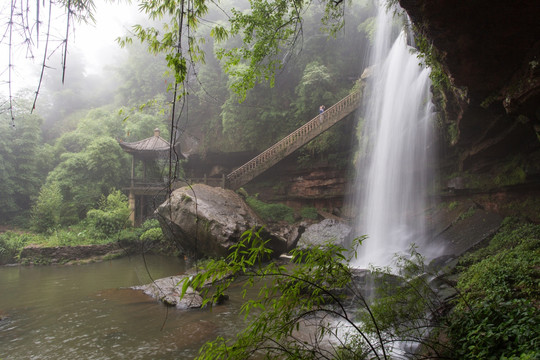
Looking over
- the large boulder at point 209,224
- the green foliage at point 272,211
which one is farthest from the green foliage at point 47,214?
the green foliage at point 272,211

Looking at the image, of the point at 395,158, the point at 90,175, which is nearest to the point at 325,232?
the point at 395,158

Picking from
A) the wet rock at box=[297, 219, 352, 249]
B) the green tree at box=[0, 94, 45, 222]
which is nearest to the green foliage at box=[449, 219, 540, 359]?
the wet rock at box=[297, 219, 352, 249]

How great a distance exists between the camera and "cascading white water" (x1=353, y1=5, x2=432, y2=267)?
41.9 feet

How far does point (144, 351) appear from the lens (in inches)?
199

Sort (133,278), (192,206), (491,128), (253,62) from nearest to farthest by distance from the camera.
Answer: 1. (253,62)
2. (491,128)
3. (133,278)
4. (192,206)

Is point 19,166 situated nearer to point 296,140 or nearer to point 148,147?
point 148,147

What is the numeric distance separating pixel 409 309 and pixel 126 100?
33.1m

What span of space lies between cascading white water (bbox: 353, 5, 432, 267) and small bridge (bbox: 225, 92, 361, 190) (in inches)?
42.8

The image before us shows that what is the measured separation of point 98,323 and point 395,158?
41.5 feet

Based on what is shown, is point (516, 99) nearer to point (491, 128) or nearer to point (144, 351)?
point (491, 128)

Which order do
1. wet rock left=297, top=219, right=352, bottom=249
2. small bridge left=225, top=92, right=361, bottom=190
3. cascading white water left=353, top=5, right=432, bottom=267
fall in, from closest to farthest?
cascading white water left=353, top=5, right=432, bottom=267
wet rock left=297, top=219, right=352, bottom=249
small bridge left=225, top=92, right=361, bottom=190

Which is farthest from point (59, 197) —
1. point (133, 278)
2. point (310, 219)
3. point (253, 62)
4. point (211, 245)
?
point (253, 62)

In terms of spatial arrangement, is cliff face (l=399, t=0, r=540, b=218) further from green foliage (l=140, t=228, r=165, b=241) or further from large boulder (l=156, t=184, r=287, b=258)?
green foliage (l=140, t=228, r=165, b=241)

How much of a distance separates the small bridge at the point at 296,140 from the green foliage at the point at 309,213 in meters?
3.13
